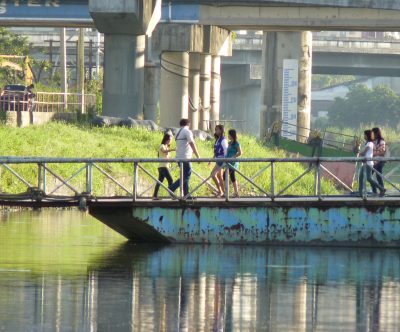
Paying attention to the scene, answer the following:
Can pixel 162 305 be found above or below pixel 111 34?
below

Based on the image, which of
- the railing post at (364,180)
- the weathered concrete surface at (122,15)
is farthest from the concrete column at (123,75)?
the railing post at (364,180)

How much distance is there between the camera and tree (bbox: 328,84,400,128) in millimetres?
145250

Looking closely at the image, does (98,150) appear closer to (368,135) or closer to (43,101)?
(368,135)

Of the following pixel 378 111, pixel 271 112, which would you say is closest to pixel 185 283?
pixel 271 112

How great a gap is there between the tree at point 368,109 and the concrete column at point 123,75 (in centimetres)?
9719

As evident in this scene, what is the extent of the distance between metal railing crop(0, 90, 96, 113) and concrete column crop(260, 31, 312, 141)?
7.44 metres

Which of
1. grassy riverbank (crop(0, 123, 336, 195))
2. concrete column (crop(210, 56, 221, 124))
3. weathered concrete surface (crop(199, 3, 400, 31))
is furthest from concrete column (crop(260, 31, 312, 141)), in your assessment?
grassy riverbank (crop(0, 123, 336, 195))

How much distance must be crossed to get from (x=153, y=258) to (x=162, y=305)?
668 centimetres

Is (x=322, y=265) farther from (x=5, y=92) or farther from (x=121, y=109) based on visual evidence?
(x=5, y=92)

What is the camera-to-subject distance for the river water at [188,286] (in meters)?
17.5

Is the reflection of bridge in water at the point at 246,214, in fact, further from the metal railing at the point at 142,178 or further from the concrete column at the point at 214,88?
the concrete column at the point at 214,88

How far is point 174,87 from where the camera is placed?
54.4m

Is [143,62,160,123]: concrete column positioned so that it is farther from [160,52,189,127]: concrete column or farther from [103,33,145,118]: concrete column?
[103,33,145,118]: concrete column

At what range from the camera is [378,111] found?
14688 centimetres
